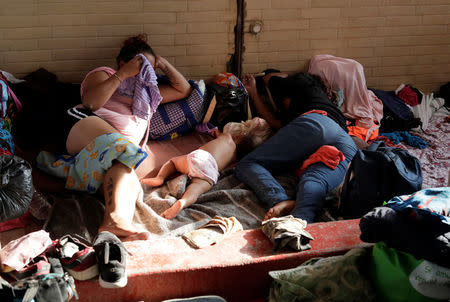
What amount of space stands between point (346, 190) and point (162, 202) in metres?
1.13

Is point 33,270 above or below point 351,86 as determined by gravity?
below

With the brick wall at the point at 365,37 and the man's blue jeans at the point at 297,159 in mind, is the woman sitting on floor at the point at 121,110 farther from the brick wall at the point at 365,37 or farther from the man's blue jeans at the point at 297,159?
the brick wall at the point at 365,37

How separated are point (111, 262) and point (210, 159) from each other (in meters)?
1.44

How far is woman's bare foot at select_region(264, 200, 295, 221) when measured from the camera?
3039mm

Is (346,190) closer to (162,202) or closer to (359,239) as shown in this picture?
(359,239)

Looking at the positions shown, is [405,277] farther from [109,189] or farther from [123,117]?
[123,117]

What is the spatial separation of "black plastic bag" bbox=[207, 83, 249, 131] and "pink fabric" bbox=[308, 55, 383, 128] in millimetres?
844

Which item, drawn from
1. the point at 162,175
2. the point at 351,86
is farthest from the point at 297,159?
the point at 351,86

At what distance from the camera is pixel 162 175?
3434mm

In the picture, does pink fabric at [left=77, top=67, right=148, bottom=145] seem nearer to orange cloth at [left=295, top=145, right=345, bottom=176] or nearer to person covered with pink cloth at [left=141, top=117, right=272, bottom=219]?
person covered with pink cloth at [left=141, top=117, right=272, bottom=219]

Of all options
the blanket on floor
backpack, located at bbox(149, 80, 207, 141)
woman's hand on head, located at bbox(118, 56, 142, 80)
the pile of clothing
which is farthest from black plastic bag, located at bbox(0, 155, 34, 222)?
the pile of clothing

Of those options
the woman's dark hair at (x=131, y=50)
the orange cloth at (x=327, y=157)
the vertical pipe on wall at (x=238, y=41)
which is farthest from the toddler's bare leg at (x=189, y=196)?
the vertical pipe on wall at (x=238, y=41)

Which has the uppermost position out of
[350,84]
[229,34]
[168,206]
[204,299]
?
[229,34]

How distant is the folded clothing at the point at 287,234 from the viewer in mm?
2385
